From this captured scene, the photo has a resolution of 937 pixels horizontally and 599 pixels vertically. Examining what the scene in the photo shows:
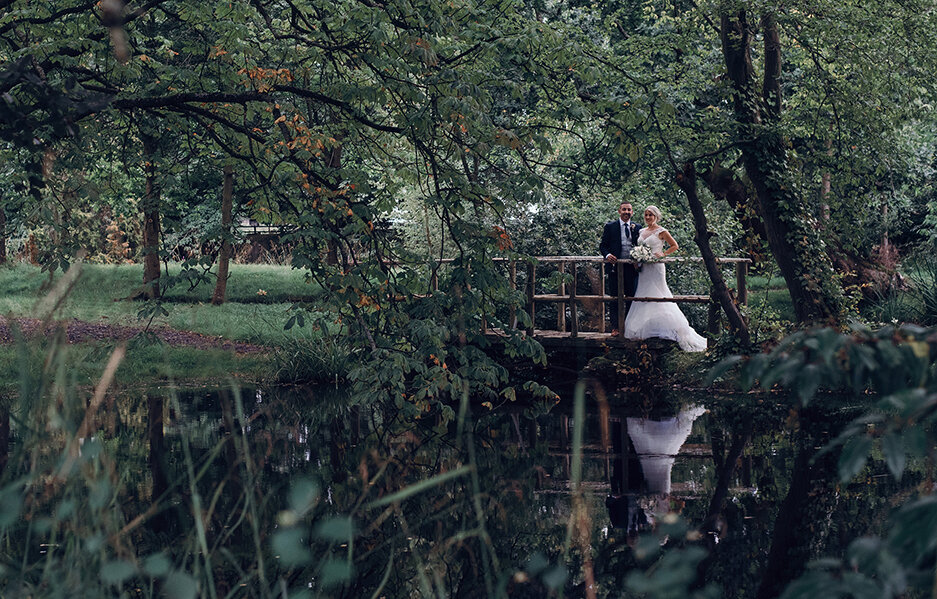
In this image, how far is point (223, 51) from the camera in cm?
779

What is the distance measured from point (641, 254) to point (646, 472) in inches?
215

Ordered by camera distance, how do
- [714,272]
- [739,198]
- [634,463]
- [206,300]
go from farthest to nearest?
[206,300]
[739,198]
[714,272]
[634,463]

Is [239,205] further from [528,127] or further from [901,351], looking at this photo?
[901,351]

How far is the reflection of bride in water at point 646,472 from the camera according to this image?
6051 mm

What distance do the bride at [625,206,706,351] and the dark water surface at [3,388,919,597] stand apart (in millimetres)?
1616

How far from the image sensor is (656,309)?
12.6 m

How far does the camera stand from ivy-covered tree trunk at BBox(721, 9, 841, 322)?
458 inches

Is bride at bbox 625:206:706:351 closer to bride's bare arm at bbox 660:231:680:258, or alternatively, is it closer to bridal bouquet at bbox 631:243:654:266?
bride's bare arm at bbox 660:231:680:258

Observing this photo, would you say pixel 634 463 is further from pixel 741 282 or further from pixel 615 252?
pixel 615 252

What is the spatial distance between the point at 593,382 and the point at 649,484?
5.54 m

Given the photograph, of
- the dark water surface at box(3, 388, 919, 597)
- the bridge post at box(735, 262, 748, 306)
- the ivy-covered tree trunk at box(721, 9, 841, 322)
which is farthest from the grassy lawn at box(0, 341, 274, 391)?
the ivy-covered tree trunk at box(721, 9, 841, 322)

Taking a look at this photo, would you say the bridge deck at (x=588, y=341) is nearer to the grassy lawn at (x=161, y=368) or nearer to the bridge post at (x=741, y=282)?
the bridge post at (x=741, y=282)

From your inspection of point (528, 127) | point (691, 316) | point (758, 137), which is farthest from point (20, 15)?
point (691, 316)

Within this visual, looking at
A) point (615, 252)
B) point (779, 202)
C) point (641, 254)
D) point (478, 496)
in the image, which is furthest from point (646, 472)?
point (615, 252)
